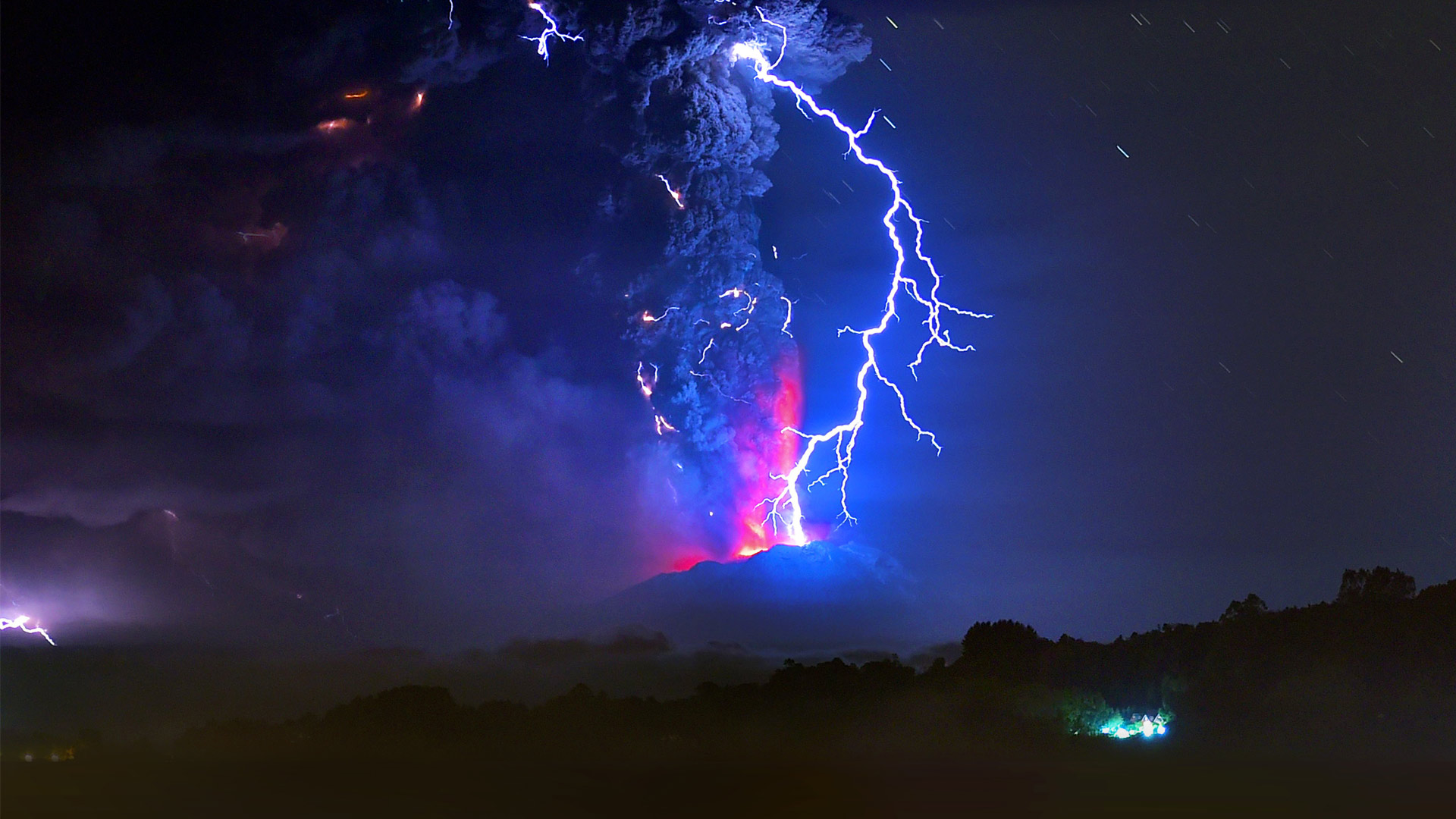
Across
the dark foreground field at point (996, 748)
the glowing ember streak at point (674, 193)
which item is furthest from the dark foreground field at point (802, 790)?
the glowing ember streak at point (674, 193)

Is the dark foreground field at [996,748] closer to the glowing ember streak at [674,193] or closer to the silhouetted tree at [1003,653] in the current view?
the silhouetted tree at [1003,653]

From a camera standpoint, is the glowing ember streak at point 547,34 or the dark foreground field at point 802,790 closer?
the dark foreground field at point 802,790

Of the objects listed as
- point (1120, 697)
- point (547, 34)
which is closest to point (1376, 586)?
point (1120, 697)

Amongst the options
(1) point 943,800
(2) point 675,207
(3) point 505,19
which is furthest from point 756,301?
(1) point 943,800

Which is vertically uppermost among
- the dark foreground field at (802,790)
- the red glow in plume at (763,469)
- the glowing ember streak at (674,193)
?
the glowing ember streak at (674,193)

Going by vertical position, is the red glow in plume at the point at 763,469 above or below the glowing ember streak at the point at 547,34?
below

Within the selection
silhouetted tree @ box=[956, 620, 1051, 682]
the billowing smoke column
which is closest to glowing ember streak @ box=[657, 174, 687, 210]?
the billowing smoke column

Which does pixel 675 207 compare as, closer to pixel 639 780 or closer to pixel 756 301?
pixel 756 301
